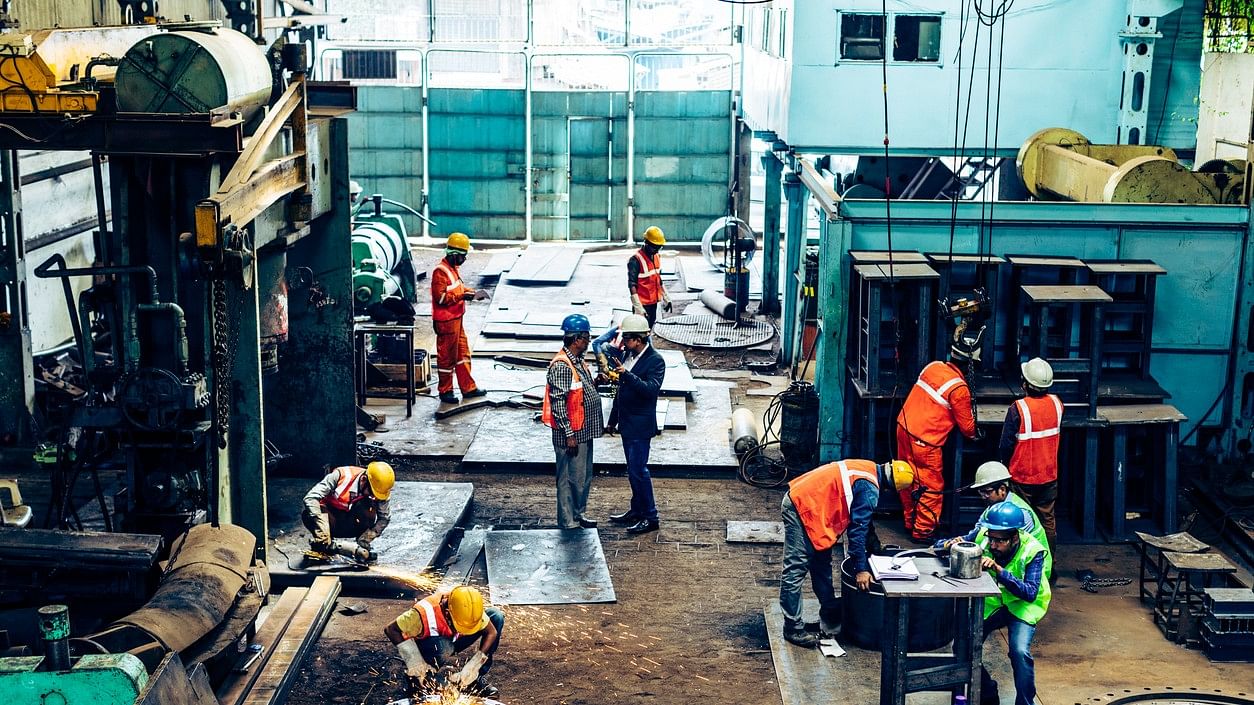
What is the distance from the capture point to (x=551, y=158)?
2294 cm

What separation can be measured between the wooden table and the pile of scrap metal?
3.54 m

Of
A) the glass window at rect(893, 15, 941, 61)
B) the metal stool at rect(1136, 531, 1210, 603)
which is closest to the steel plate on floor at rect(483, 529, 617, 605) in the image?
the metal stool at rect(1136, 531, 1210, 603)

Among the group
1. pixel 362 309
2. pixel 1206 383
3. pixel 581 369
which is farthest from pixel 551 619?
pixel 362 309

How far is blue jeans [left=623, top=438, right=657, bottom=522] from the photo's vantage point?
34.9 ft

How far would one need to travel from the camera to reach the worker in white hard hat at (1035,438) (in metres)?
9.49

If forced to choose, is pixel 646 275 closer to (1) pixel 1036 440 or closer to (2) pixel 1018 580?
(1) pixel 1036 440

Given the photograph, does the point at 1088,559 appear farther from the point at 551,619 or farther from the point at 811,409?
the point at 551,619

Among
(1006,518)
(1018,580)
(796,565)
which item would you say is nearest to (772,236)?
(796,565)

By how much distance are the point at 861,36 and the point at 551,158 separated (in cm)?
945

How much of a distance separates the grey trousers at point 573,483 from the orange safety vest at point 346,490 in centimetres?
166

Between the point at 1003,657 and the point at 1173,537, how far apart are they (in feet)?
6.70

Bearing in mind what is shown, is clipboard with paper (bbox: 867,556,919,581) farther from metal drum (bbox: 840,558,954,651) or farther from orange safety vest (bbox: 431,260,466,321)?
orange safety vest (bbox: 431,260,466,321)

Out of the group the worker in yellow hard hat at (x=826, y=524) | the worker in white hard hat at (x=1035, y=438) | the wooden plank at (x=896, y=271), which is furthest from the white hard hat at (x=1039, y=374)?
the worker in yellow hard hat at (x=826, y=524)

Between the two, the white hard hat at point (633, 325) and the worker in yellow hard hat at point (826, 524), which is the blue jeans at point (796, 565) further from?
the white hard hat at point (633, 325)
